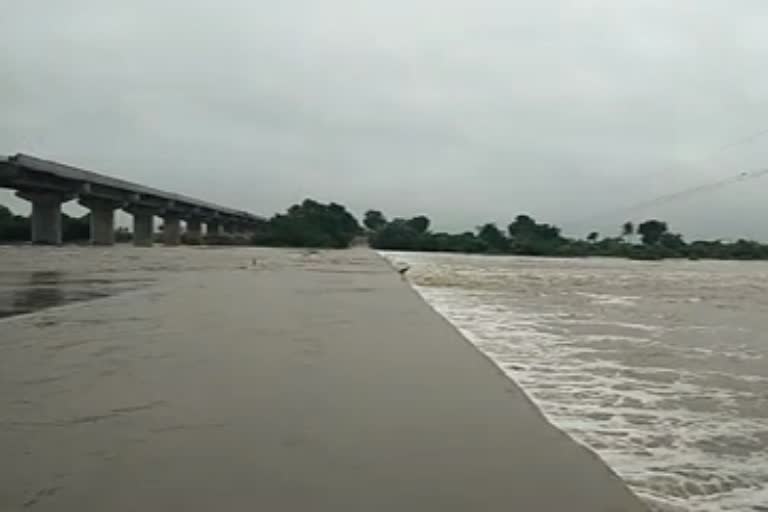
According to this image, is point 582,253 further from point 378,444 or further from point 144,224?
point 378,444

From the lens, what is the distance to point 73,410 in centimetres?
677

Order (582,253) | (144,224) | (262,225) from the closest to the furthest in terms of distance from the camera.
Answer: (144,224)
(582,253)
(262,225)

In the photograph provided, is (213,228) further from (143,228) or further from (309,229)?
(143,228)

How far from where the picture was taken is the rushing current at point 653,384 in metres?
5.75

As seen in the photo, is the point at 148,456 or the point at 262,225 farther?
the point at 262,225

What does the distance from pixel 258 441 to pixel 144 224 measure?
276 ft

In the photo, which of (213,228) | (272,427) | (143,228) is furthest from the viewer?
(213,228)

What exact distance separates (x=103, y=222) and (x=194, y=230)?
3463 cm

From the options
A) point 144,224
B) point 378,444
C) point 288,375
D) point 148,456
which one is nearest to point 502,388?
point 288,375

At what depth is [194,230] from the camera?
359ft

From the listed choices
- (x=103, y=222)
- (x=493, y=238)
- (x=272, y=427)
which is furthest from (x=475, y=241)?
(x=272, y=427)

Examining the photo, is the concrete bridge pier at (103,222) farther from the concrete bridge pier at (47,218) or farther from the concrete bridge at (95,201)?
the concrete bridge pier at (47,218)

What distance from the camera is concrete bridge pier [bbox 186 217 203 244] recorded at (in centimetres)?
10458

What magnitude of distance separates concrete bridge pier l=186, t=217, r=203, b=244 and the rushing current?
86.9m
